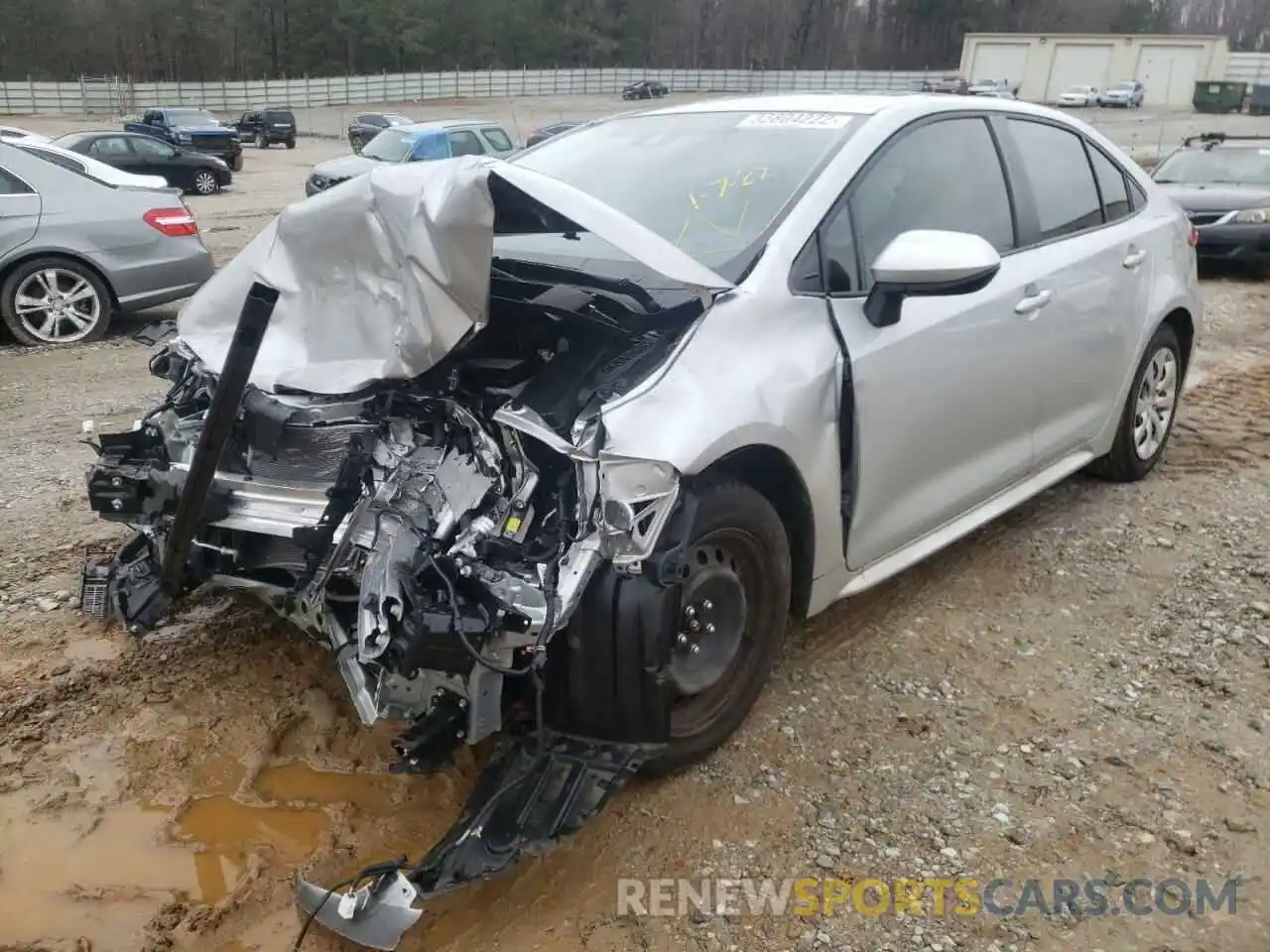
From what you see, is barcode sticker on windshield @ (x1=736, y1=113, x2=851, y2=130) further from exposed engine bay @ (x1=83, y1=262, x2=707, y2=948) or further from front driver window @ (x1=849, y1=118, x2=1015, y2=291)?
exposed engine bay @ (x1=83, y1=262, x2=707, y2=948)

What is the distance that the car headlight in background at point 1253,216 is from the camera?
11250 mm

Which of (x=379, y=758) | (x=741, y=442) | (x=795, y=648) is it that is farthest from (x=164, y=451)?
(x=795, y=648)

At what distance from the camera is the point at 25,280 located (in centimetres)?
780

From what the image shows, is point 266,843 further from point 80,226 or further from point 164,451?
point 80,226

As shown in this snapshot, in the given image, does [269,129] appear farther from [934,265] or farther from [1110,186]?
[934,265]

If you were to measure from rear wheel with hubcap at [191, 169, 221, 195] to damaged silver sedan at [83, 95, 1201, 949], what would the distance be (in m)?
21.0

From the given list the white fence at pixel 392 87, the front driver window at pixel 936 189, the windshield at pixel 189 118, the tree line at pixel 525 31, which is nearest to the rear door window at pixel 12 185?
the front driver window at pixel 936 189

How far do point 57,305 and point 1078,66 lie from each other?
67.1 metres

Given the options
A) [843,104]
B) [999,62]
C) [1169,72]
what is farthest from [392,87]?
[843,104]

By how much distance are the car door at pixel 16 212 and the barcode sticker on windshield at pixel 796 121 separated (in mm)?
6085

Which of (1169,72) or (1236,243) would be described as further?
(1169,72)

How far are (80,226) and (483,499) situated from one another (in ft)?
21.6

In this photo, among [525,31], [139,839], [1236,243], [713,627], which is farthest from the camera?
[525,31]

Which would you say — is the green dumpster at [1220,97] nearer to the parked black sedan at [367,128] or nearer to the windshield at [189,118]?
the parked black sedan at [367,128]
